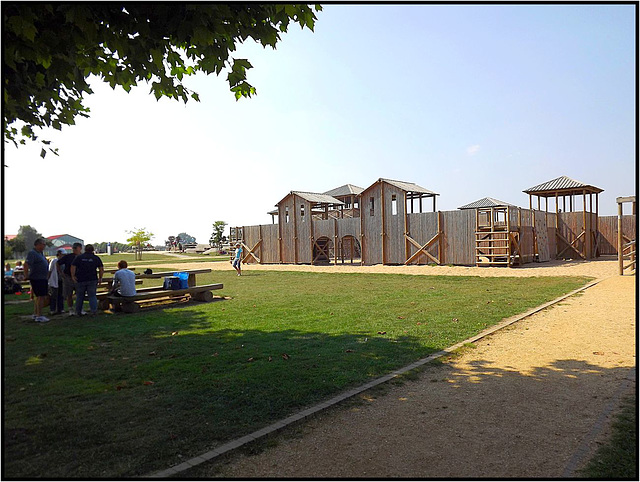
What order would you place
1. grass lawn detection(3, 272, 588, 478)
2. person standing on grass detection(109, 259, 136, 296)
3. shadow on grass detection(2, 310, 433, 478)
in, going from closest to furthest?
shadow on grass detection(2, 310, 433, 478)
grass lawn detection(3, 272, 588, 478)
person standing on grass detection(109, 259, 136, 296)

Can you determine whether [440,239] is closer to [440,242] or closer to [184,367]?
[440,242]

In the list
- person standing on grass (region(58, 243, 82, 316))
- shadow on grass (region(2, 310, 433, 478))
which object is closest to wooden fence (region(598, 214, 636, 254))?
shadow on grass (region(2, 310, 433, 478))

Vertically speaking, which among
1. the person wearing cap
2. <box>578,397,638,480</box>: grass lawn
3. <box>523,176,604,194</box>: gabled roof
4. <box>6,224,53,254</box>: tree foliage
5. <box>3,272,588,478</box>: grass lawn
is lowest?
<box>578,397,638,480</box>: grass lawn

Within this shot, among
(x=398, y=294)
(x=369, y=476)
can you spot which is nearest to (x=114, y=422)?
(x=369, y=476)

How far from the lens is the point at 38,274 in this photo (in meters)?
10.5

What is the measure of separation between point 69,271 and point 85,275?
704mm

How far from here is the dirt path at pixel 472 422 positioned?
12.3 feet

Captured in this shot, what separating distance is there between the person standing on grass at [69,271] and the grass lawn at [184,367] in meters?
0.74

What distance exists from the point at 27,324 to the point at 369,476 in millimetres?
9849

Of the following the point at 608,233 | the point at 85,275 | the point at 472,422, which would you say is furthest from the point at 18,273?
the point at 608,233

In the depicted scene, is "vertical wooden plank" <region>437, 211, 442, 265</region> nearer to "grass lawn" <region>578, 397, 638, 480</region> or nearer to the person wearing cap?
the person wearing cap

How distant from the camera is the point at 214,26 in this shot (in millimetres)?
5242

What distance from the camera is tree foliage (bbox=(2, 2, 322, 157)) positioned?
456 cm

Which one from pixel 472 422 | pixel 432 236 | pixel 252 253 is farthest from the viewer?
pixel 252 253
